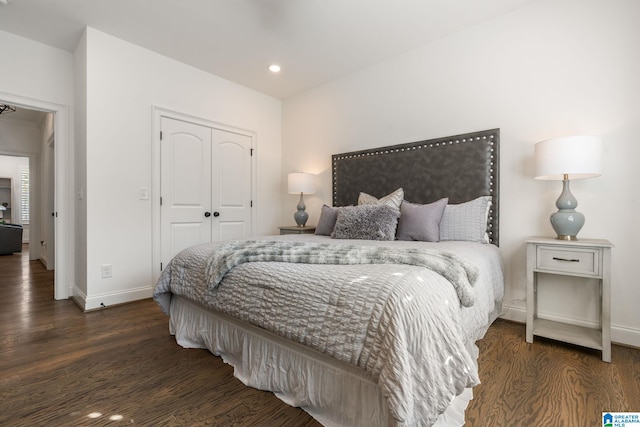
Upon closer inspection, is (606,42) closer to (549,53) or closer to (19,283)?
(549,53)

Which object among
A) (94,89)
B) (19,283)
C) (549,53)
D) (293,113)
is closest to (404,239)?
(549,53)

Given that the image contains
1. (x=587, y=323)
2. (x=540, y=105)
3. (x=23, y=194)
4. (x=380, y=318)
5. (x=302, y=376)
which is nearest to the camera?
(x=380, y=318)

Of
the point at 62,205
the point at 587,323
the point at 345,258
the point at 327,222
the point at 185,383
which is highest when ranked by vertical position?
the point at 62,205

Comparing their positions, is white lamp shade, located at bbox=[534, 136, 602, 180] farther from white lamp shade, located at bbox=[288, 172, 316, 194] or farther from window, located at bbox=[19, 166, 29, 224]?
window, located at bbox=[19, 166, 29, 224]

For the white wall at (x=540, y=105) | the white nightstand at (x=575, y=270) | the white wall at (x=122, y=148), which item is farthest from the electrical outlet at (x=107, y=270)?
the white nightstand at (x=575, y=270)

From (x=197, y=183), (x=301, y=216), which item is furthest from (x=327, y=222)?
(x=197, y=183)

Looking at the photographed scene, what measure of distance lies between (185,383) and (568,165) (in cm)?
266

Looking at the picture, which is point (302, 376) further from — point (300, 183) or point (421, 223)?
point (300, 183)

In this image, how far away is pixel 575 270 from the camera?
76.0 inches

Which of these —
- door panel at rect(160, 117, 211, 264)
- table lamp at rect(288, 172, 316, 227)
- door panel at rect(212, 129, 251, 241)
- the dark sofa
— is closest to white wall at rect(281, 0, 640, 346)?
table lamp at rect(288, 172, 316, 227)

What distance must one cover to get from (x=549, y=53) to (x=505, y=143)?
719 millimetres

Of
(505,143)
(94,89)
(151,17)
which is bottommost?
(505,143)

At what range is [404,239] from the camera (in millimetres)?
2496

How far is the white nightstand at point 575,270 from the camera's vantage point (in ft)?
6.00
